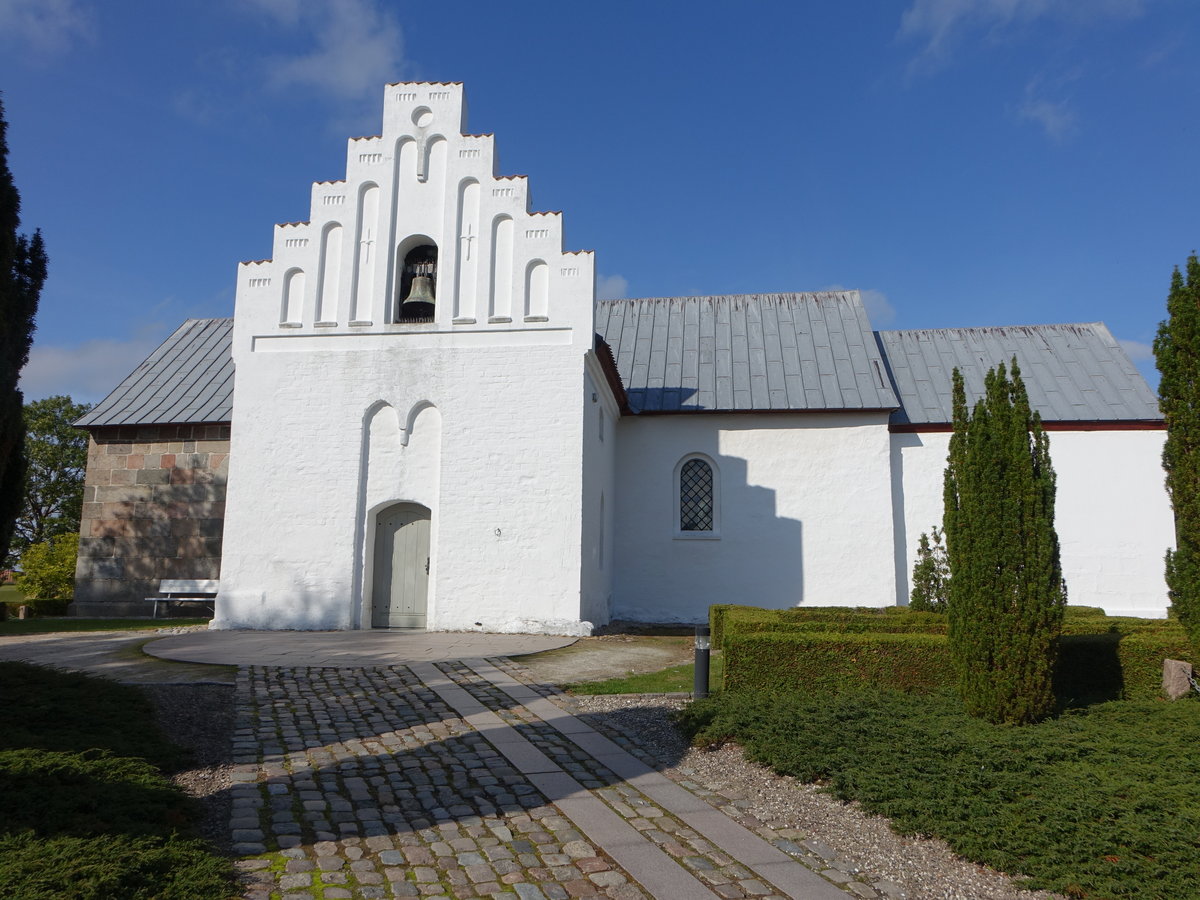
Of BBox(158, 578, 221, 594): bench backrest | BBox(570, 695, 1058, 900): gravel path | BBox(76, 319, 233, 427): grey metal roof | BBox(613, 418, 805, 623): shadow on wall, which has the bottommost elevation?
BBox(570, 695, 1058, 900): gravel path

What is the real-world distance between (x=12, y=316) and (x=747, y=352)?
1531 cm

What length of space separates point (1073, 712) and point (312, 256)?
1294 centimetres

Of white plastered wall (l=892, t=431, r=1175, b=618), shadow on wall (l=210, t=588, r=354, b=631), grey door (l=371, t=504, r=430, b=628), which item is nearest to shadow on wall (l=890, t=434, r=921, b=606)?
white plastered wall (l=892, t=431, r=1175, b=618)

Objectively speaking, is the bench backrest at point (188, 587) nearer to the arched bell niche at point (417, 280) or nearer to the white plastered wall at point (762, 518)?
the arched bell niche at point (417, 280)

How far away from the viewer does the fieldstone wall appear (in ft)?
55.3

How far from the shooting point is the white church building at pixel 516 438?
13.5 metres

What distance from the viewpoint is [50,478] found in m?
34.7

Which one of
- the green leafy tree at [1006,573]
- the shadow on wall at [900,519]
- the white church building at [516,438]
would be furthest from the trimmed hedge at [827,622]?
the shadow on wall at [900,519]

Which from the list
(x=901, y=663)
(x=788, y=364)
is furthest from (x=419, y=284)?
(x=901, y=663)

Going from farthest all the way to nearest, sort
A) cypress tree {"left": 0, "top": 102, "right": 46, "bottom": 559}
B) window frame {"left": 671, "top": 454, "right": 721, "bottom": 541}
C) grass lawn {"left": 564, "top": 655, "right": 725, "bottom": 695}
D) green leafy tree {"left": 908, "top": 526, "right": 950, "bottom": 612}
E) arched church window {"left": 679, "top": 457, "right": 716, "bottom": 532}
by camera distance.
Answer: arched church window {"left": 679, "top": 457, "right": 716, "bottom": 532}
window frame {"left": 671, "top": 454, "right": 721, "bottom": 541}
green leafy tree {"left": 908, "top": 526, "right": 950, "bottom": 612}
grass lawn {"left": 564, "top": 655, "right": 725, "bottom": 695}
cypress tree {"left": 0, "top": 102, "right": 46, "bottom": 559}

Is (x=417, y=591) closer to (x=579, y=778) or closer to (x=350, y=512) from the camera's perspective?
(x=350, y=512)

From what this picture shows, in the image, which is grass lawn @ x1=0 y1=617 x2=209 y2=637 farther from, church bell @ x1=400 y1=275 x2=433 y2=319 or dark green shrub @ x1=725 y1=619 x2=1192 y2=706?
dark green shrub @ x1=725 y1=619 x2=1192 y2=706

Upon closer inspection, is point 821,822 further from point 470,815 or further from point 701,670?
point 701,670

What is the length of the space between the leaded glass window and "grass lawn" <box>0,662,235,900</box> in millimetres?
12407
